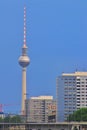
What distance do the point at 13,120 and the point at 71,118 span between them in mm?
19380

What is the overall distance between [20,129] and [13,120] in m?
47.8

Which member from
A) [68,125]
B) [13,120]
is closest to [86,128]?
[68,125]

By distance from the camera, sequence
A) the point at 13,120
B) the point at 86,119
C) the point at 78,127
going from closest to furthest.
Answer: the point at 78,127, the point at 86,119, the point at 13,120

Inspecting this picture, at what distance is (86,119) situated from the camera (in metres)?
150

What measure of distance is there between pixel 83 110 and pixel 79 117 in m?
7.07

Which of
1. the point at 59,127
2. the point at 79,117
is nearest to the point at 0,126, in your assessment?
the point at 59,127

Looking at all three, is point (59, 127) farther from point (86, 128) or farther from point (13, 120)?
point (13, 120)

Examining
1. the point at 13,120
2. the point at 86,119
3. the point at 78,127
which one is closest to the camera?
the point at 78,127

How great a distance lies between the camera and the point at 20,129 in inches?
4759

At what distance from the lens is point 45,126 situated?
11750 centimetres

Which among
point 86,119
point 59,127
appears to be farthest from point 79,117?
point 59,127

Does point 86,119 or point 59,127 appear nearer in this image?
point 59,127

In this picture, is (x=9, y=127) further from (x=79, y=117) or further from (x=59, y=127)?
(x=79, y=117)

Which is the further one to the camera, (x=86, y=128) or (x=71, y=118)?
(x=71, y=118)
